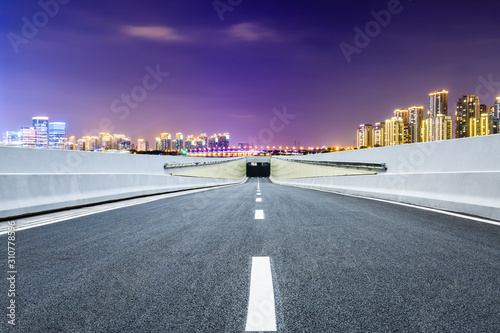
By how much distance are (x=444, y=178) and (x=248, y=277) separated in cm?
861

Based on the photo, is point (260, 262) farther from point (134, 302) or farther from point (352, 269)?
point (134, 302)

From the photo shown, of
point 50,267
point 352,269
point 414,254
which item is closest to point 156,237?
point 50,267

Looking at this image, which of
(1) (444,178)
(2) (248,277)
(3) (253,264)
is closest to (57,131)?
(1) (444,178)

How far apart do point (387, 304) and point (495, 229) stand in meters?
5.23

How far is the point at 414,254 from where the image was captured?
5195mm

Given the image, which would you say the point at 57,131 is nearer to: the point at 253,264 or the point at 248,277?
the point at 253,264

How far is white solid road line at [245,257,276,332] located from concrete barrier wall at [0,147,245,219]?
23.5 feet

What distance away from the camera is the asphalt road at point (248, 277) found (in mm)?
3016

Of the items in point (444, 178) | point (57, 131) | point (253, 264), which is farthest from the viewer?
point (57, 131)

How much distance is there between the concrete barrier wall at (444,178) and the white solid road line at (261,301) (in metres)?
6.93

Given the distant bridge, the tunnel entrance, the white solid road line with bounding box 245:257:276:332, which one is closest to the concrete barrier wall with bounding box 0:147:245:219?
the distant bridge

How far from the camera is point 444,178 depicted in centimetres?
1052

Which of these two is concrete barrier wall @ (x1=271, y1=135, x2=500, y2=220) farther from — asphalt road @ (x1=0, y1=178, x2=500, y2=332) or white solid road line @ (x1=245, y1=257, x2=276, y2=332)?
white solid road line @ (x1=245, y1=257, x2=276, y2=332)

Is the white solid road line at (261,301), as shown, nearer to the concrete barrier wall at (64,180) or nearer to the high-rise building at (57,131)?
the concrete barrier wall at (64,180)
